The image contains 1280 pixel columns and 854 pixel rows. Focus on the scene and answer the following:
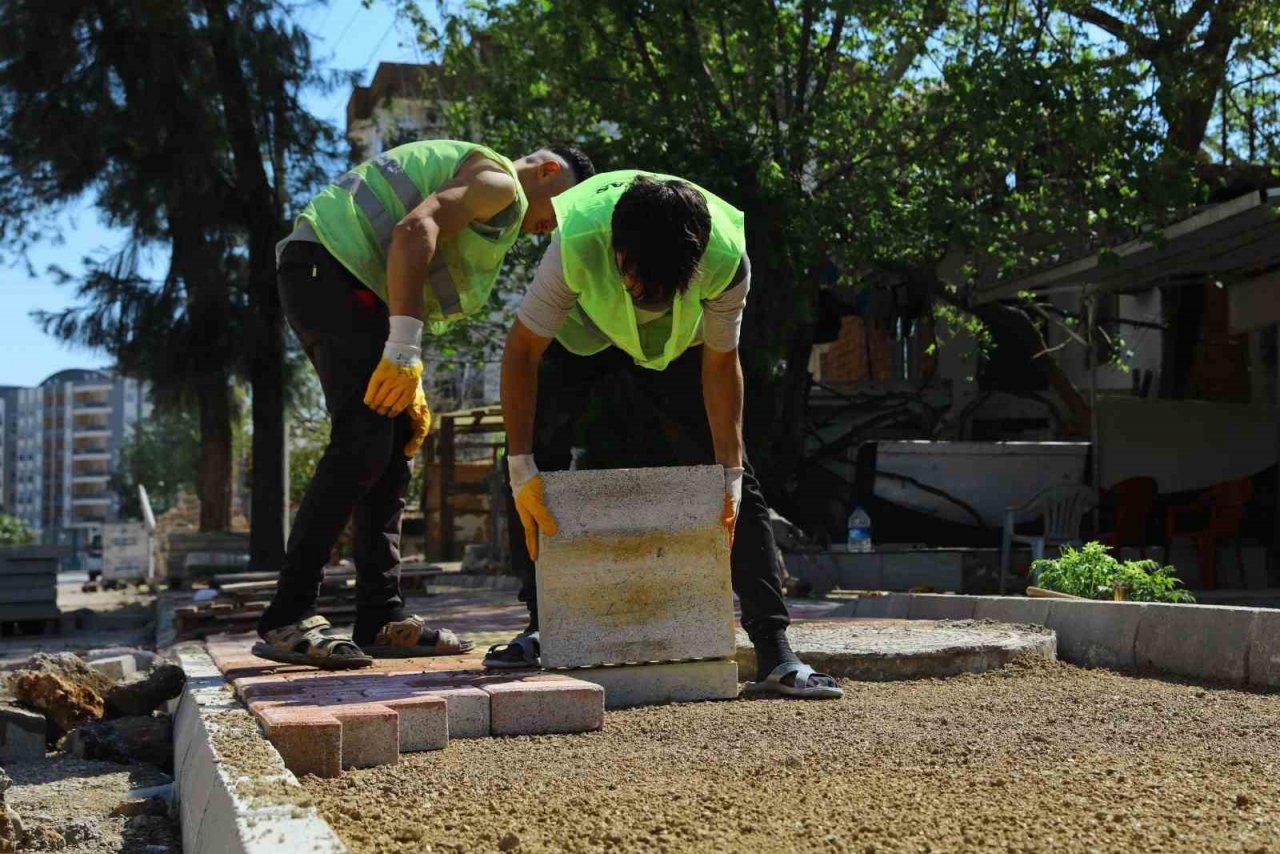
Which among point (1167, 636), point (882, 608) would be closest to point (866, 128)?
point (882, 608)

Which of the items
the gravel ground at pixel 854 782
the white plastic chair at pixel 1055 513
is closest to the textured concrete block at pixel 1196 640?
the gravel ground at pixel 854 782

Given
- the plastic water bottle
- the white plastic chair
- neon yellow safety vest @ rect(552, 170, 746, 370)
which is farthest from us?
the plastic water bottle

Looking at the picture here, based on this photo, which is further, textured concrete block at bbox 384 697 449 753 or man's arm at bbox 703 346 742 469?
man's arm at bbox 703 346 742 469

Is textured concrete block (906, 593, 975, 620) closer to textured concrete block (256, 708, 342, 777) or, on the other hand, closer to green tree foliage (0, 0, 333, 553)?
textured concrete block (256, 708, 342, 777)

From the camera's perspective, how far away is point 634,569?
405cm

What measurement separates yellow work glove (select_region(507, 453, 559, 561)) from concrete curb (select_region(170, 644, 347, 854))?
95 cm

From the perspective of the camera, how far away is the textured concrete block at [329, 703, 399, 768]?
3127 millimetres

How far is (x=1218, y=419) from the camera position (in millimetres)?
12445

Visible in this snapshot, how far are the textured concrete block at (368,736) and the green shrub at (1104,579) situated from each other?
3966mm

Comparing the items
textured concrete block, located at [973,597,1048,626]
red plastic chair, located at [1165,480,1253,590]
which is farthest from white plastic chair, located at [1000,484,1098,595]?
textured concrete block, located at [973,597,1048,626]

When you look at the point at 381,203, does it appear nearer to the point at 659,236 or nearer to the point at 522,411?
the point at 522,411

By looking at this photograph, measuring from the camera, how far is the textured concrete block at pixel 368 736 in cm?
313

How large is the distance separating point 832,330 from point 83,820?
45.7ft

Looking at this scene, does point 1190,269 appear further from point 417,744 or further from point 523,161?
point 417,744
